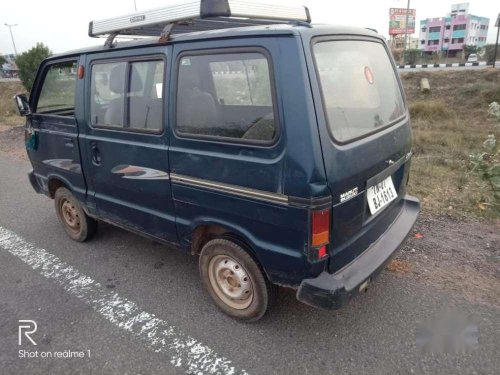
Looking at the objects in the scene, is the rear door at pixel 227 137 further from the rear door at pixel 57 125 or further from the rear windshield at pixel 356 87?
the rear door at pixel 57 125

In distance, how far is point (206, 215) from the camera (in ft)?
8.21

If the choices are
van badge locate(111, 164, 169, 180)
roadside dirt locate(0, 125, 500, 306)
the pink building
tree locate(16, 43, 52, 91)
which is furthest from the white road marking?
the pink building

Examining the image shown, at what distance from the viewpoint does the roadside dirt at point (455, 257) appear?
285cm

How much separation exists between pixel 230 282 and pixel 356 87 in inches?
61.8

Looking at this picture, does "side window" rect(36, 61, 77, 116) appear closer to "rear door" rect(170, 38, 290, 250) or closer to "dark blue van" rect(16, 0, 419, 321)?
"dark blue van" rect(16, 0, 419, 321)

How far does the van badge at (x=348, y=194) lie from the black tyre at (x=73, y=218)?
2.73 m

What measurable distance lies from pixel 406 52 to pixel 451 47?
34392 millimetres

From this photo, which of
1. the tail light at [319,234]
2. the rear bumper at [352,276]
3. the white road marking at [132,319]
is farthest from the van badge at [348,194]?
the white road marking at [132,319]

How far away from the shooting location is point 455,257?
3.22 meters

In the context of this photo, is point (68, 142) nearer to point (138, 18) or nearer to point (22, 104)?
point (22, 104)

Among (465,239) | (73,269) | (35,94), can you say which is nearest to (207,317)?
(73,269)

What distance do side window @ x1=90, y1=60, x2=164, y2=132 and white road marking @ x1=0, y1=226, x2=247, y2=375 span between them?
1350 millimetres

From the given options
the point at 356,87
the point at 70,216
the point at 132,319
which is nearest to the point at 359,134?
the point at 356,87

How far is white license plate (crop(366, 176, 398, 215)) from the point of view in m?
2.39
